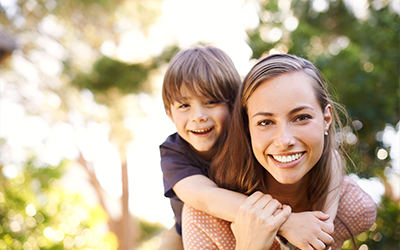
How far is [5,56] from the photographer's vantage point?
18.8 ft

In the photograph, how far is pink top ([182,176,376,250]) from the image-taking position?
1673 mm

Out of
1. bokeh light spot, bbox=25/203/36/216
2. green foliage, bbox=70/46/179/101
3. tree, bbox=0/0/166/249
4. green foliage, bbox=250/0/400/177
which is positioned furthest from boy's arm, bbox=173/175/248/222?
Result: tree, bbox=0/0/166/249

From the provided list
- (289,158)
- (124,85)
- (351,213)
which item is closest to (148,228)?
(124,85)

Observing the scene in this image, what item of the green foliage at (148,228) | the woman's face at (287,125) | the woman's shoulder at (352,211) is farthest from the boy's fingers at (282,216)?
the green foliage at (148,228)

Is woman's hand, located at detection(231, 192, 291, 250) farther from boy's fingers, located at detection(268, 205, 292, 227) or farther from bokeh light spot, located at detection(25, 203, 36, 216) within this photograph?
bokeh light spot, located at detection(25, 203, 36, 216)

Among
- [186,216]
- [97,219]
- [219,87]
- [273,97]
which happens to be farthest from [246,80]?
[97,219]

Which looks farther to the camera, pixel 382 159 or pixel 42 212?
pixel 42 212

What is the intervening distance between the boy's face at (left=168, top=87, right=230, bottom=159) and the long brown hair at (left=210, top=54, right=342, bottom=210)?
0.25 metres

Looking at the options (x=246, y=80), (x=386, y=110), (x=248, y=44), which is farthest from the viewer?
(x=248, y=44)

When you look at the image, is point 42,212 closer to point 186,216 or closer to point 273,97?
point 186,216

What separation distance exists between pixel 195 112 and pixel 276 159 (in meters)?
0.65

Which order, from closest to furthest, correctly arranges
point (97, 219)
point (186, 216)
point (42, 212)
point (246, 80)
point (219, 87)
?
point (246, 80), point (186, 216), point (219, 87), point (42, 212), point (97, 219)

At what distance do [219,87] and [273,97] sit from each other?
63 centimetres

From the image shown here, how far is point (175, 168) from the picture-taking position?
1943mm
